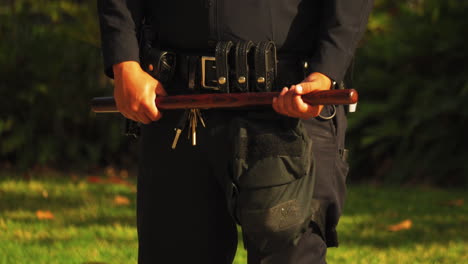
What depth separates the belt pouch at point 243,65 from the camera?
2.43 meters

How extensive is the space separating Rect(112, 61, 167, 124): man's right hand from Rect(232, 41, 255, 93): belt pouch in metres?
0.26

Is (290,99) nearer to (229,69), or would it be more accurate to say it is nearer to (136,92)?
(229,69)

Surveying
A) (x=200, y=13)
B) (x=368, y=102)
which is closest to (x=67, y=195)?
(x=368, y=102)

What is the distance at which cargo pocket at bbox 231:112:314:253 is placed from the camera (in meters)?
2.35

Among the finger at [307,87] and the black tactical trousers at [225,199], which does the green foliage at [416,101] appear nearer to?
the black tactical trousers at [225,199]

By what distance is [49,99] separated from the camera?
817 centimetres

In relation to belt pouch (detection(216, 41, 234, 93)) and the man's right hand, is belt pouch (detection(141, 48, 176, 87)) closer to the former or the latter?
the man's right hand

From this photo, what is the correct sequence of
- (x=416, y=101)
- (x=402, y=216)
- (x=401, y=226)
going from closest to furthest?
(x=401, y=226) < (x=402, y=216) < (x=416, y=101)

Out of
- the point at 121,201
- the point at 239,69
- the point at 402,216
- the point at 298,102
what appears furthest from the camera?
the point at 121,201

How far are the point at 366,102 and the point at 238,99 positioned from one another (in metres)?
6.02

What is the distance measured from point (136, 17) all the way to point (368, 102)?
583 centimetres

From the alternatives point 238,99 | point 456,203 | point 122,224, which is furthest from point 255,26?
point 456,203

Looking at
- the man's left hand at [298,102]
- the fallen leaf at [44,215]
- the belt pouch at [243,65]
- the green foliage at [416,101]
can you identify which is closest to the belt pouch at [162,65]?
the belt pouch at [243,65]

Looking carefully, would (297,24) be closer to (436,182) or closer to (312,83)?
(312,83)
